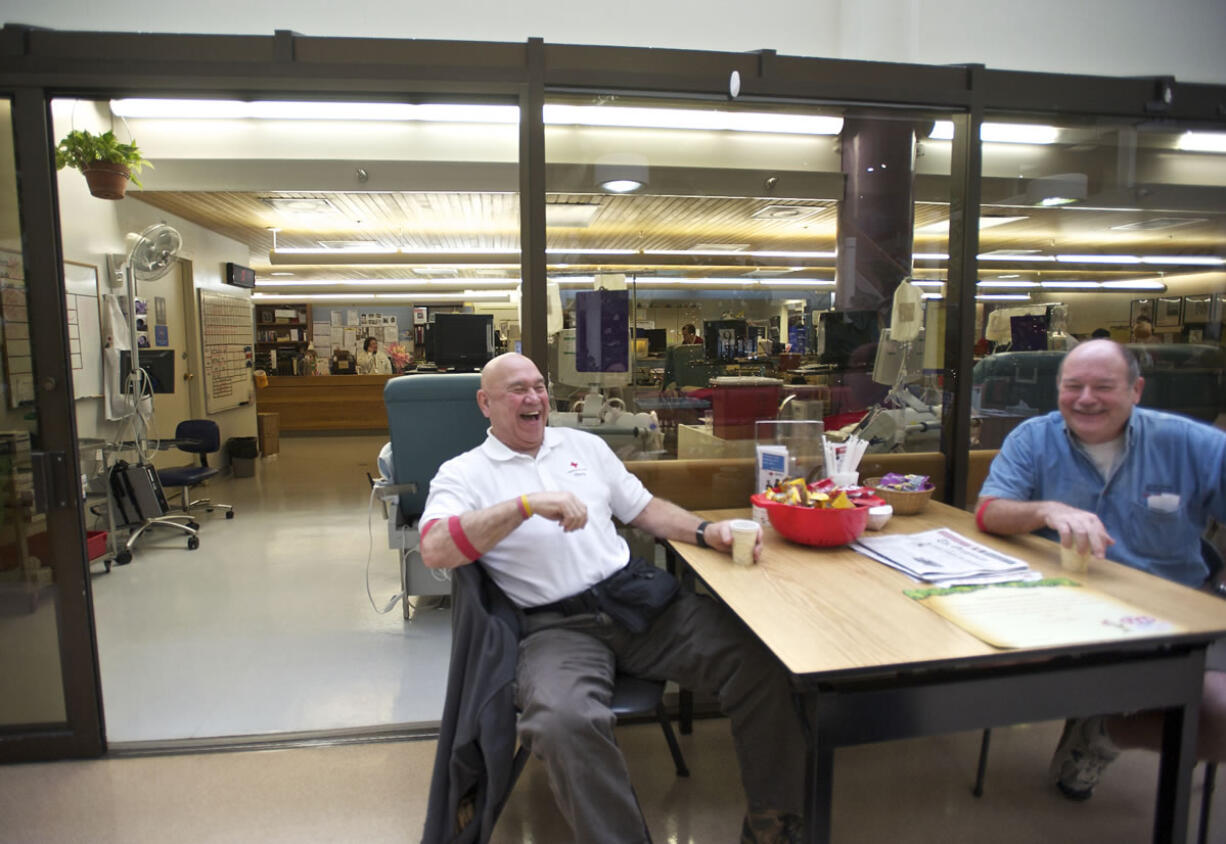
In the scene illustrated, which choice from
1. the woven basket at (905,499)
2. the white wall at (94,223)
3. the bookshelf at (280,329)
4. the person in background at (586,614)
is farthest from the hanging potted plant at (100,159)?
the bookshelf at (280,329)

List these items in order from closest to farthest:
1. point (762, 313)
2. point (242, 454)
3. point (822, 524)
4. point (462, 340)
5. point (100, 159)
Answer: point (822, 524) < point (762, 313) < point (100, 159) < point (462, 340) < point (242, 454)

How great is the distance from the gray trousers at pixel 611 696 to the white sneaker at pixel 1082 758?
3.29 ft

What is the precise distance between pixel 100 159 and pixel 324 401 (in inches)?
283

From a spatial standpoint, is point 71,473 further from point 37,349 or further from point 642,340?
point 642,340

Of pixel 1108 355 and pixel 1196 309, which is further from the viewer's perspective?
pixel 1196 309

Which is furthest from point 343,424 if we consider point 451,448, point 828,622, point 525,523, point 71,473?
point 828,622

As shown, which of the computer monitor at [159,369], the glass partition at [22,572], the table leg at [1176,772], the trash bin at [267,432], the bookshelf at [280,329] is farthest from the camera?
the bookshelf at [280,329]

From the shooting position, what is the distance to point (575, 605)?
1.97 metres

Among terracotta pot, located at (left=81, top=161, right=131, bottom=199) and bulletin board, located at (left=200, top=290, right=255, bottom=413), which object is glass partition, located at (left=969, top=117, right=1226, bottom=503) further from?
bulletin board, located at (left=200, top=290, right=255, bottom=413)

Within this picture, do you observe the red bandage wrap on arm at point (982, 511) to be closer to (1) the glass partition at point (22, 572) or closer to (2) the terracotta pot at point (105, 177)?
(1) the glass partition at point (22, 572)

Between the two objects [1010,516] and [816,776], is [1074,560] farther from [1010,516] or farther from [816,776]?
[816,776]

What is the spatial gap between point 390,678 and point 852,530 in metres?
2.02

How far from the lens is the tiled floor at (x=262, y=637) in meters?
2.68

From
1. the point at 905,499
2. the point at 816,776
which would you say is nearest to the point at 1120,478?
the point at 905,499
